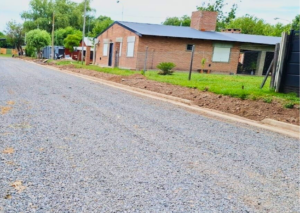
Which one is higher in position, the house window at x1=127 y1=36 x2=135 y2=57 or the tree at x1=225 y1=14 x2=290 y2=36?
the tree at x1=225 y1=14 x2=290 y2=36

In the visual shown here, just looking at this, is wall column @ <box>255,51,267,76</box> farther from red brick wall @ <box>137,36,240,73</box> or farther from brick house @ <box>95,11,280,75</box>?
red brick wall @ <box>137,36,240,73</box>

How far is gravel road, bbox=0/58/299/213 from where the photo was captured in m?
2.70

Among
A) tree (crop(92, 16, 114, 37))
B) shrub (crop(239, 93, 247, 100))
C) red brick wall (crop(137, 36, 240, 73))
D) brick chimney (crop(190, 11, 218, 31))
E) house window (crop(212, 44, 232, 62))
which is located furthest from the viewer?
tree (crop(92, 16, 114, 37))

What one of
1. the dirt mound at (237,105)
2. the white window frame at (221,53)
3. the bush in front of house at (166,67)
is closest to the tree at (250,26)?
the white window frame at (221,53)

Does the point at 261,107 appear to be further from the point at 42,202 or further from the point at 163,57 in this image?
the point at 163,57

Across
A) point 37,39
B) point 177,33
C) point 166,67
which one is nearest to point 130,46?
point 177,33

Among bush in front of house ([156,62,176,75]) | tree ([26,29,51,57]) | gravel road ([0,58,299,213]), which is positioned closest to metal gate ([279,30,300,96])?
gravel road ([0,58,299,213])

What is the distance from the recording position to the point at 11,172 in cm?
308

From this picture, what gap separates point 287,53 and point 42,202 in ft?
26.7

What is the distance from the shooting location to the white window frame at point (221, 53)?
24797 millimetres

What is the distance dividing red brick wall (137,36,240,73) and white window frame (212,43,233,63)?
0.26 metres

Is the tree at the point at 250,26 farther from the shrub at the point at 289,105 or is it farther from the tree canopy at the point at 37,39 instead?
the shrub at the point at 289,105

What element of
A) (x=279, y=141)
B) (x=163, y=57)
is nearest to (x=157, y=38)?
(x=163, y=57)

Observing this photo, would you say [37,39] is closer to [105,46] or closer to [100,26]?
[100,26]
